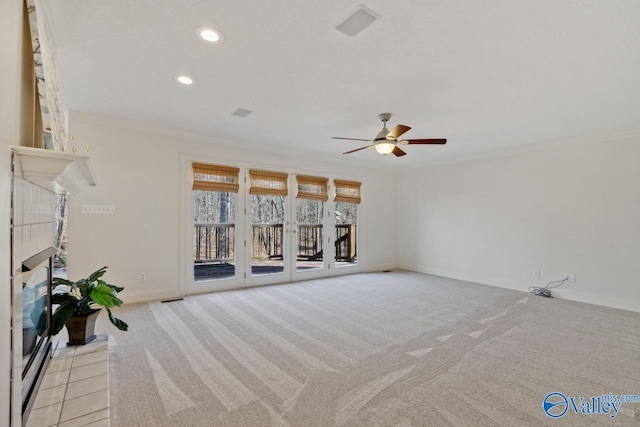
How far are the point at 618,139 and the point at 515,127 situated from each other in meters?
1.57

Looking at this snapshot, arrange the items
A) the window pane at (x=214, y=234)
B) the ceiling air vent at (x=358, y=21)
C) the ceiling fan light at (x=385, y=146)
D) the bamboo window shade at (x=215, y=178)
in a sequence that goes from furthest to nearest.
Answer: the window pane at (x=214, y=234), the bamboo window shade at (x=215, y=178), the ceiling fan light at (x=385, y=146), the ceiling air vent at (x=358, y=21)

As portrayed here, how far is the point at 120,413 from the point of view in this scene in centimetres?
182

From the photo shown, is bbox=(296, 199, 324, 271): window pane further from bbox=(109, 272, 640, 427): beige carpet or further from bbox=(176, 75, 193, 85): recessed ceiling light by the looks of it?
bbox=(176, 75, 193, 85): recessed ceiling light

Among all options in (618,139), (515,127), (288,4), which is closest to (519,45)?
(288,4)

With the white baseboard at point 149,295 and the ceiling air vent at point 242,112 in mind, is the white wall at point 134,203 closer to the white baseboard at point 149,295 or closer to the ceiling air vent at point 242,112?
the white baseboard at point 149,295

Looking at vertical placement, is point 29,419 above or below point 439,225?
below

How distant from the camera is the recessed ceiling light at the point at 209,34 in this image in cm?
201

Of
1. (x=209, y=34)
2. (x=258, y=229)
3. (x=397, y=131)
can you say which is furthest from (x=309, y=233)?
(x=209, y=34)

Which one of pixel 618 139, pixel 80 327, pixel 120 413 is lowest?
pixel 120 413

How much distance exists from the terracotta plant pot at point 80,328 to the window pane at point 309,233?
3563 millimetres

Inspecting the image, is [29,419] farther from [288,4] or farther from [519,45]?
[519,45]

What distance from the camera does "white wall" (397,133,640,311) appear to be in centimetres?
407

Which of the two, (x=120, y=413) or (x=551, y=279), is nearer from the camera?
(x=120, y=413)

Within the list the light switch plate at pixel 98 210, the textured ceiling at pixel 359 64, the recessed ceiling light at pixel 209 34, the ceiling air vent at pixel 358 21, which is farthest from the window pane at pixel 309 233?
the ceiling air vent at pixel 358 21
